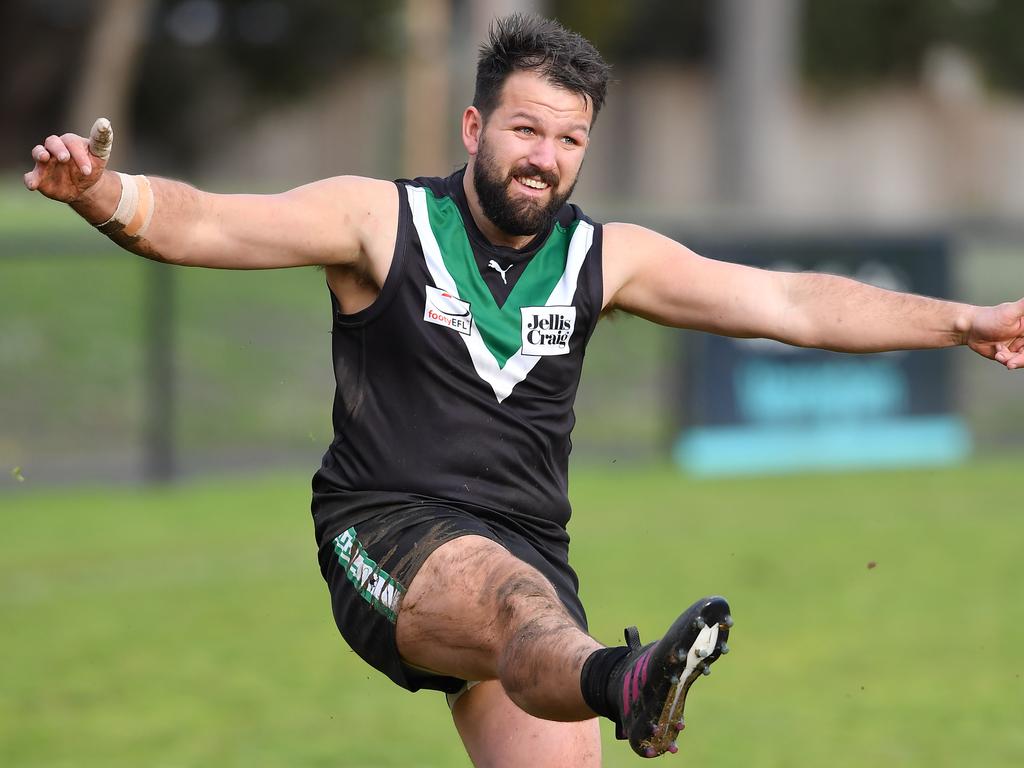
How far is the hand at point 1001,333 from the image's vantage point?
193 inches

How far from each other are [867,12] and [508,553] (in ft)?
112

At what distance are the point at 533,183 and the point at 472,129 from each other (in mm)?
343

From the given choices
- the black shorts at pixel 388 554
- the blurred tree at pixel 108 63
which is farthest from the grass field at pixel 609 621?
the blurred tree at pixel 108 63

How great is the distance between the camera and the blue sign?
579 inches

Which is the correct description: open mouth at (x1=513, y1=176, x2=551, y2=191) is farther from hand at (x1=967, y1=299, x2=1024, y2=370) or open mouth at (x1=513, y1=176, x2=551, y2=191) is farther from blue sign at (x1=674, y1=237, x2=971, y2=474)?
blue sign at (x1=674, y1=237, x2=971, y2=474)

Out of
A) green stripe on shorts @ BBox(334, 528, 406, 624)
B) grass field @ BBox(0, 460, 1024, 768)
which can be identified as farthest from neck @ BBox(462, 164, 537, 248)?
grass field @ BBox(0, 460, 1024, 768)

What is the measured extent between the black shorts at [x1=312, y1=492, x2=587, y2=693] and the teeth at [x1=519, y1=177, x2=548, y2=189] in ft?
3.06

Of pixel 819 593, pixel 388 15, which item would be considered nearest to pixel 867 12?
pixel 388 15

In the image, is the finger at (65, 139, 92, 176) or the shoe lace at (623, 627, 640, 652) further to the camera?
the finger at (65, 139, 92, 176)

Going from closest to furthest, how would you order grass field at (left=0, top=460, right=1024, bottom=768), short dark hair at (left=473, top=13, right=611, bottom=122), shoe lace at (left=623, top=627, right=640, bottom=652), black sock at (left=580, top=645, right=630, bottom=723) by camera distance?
1. black sock at (left=580, top=645, right=630, bottom=723)
2. shoe lace at (left=623, top=627, right=640, bottom=652)
3. short dark hair at (left=473, top=13, right=611, bottom=122)
4. grass field at (left=0, top=460, right=1024, bottom=768)

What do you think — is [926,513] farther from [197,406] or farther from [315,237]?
[315,237]

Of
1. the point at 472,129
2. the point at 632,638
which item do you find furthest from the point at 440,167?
the point at 632,638

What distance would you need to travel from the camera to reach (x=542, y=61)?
4781 mm

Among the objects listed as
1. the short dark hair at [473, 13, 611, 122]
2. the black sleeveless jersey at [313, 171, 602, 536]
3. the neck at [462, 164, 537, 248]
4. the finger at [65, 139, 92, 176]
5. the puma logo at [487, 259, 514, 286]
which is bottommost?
the black sleeveless jersey at [313, 171, 602, 536]
